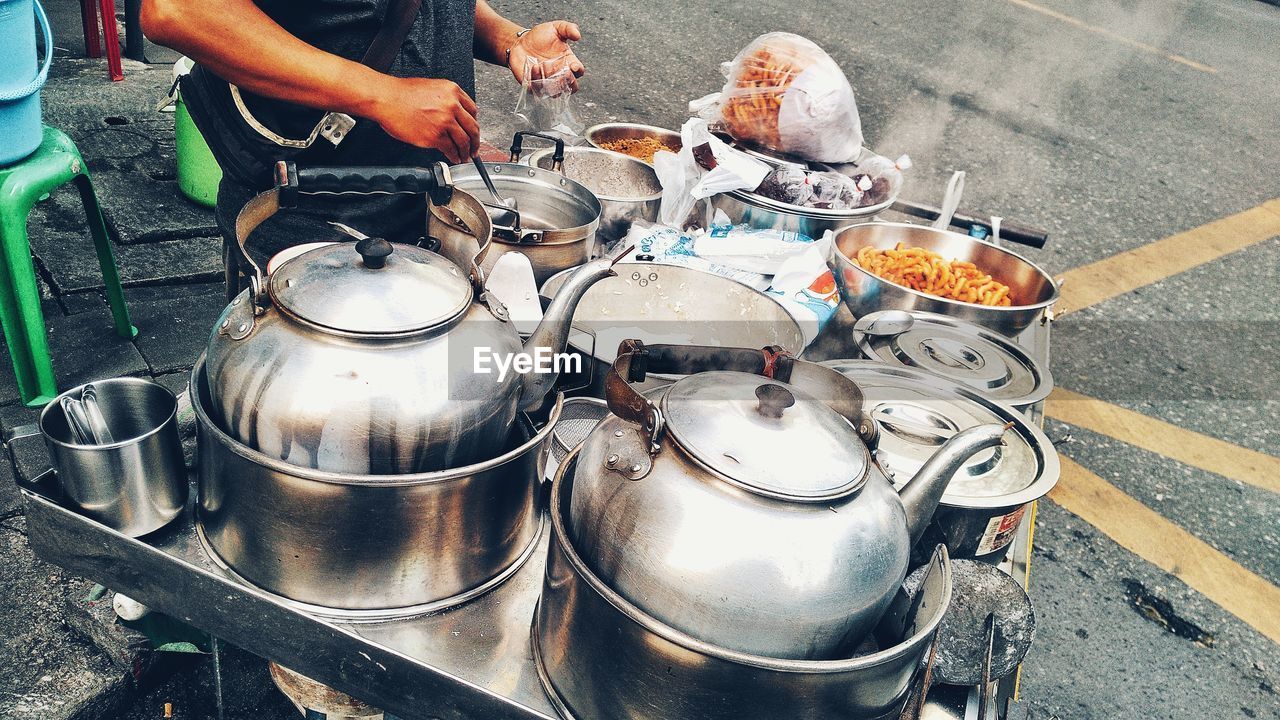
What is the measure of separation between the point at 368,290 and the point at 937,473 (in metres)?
0.85

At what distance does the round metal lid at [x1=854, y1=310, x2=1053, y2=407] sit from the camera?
2240 mm

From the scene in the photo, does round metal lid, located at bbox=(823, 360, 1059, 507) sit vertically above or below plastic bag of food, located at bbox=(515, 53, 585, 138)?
below

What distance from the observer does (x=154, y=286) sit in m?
3.50

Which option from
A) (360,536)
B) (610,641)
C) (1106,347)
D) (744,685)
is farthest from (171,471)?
(1106,347)

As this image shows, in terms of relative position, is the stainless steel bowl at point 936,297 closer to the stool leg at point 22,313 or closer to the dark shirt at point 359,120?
the dark shirt at point 359,120

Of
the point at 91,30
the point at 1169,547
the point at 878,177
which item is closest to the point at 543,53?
the point at 878,177

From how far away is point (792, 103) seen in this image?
2.62 metres

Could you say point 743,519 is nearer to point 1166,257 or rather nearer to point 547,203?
point 547,203

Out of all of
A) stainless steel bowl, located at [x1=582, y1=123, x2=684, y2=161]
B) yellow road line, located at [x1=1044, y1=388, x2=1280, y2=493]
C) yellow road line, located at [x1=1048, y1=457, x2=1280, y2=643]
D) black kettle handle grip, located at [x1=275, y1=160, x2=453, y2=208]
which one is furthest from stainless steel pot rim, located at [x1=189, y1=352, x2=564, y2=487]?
yellow road line, located at [x1=1044, y1=388, x2=1280, y2=493]

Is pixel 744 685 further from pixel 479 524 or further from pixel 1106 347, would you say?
pixel 1106 347

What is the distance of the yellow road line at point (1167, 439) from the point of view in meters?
3.94

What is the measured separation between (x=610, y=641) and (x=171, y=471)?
0.78 m

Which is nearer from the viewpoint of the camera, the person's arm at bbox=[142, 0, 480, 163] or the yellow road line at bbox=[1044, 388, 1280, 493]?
the person's arm at bbox=[142, 0, 480, 163]

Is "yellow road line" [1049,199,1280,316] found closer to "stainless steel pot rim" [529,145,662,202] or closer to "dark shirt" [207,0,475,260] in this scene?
"stainless steel pot rim" [529,145,662,202]
